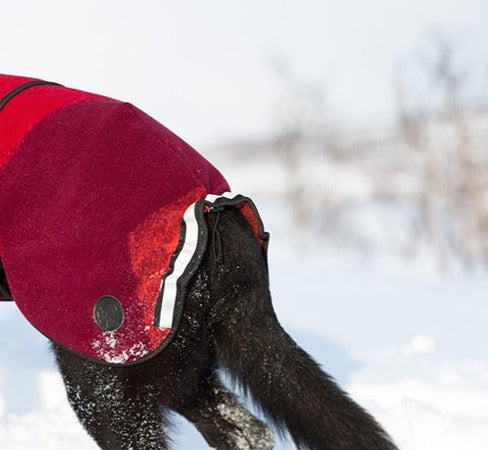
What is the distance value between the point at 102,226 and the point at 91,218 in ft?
0.13

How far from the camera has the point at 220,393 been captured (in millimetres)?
3111

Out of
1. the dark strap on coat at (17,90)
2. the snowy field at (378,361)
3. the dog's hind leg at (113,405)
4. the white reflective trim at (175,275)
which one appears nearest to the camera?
the white reflective trim at (175,275)

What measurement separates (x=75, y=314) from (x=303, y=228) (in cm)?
2408

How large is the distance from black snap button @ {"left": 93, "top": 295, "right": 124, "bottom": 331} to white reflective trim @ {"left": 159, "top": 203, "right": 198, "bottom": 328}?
126 millimetres

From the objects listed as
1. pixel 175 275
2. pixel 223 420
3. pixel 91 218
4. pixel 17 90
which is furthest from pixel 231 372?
pixel 17 90

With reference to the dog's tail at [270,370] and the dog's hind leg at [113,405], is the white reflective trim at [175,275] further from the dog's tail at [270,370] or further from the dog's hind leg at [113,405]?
the dog's hind leg at [113,405]

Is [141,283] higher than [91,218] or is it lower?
lower

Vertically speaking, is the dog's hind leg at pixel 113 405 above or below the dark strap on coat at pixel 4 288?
below

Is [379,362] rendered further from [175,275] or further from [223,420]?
[175,275]

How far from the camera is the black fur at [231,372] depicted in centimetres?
267

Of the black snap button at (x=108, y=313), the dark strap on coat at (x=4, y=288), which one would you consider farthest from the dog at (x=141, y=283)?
the dark strap on coat at (x=4, y=288)

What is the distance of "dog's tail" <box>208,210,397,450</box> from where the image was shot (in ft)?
8.80

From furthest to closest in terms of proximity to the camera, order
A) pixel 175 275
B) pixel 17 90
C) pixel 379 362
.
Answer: pixel 379 362 < pixel 17 90 < pixel 175 275

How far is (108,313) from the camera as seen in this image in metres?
2.65
